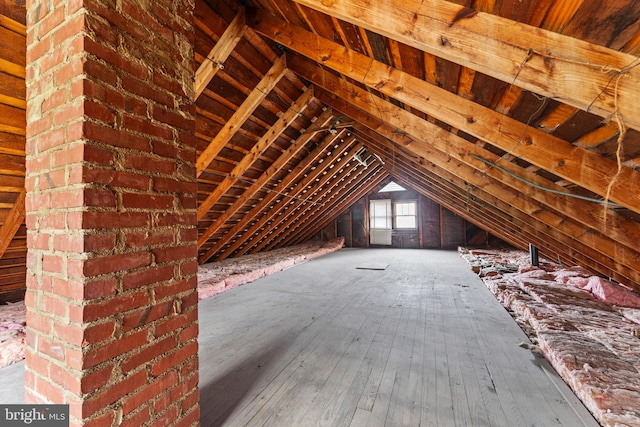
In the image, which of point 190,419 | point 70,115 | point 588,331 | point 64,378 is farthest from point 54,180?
point 588,331

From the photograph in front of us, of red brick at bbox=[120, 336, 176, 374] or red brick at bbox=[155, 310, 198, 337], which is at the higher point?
red brick at bbox=[155, 310, 198, 337]

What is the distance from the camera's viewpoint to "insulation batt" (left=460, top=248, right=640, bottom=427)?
1.46 m

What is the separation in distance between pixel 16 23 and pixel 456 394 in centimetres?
364

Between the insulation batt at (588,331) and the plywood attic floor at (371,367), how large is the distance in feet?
0.40

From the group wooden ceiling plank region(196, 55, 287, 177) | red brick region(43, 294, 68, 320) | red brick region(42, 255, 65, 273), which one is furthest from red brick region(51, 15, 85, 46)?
wooden ceiling plank region(196, 55, 287, 177)

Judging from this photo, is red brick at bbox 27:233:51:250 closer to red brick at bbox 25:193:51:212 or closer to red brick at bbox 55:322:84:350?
red brick at bbox 25:193:51:212

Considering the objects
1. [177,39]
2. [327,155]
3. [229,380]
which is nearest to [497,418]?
[229,380]

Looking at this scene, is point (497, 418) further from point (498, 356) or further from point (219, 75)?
point (219, 75)

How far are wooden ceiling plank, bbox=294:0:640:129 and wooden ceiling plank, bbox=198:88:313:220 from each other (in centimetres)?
236

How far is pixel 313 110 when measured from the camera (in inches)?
156

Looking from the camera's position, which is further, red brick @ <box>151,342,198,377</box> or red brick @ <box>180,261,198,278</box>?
red brick @ <box>180,261,198,278</box>

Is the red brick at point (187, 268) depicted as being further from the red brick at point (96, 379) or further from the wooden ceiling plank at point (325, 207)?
the wooden ceiling plank at point (325, 207)

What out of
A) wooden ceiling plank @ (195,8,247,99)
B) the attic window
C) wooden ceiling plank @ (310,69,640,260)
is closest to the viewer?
wooden ceiling plank @ (310,69,640,260)

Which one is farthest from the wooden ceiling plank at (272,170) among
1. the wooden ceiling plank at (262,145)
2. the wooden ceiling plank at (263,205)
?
the wooden ceiling plank at (262,145)
